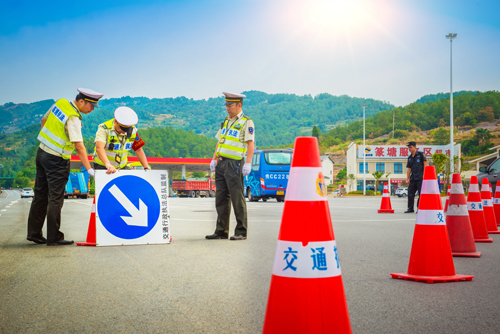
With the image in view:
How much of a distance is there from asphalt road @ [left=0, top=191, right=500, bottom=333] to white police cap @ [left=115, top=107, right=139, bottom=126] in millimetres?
1744

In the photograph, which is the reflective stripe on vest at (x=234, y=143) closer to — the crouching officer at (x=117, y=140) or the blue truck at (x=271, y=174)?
the crouching officer at (x=117, y=140)

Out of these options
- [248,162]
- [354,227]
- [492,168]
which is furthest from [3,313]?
[492,168]

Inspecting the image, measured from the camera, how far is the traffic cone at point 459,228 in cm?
597

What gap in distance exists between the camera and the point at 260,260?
537 centimetres

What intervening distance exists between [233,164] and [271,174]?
18.7 metres

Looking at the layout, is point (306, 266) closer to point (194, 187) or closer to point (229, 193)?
point (229, 193)

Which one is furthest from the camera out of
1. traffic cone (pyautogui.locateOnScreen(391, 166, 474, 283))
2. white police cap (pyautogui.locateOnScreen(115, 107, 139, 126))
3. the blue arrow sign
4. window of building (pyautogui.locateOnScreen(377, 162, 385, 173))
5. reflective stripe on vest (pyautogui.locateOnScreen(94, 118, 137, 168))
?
window of building (pyautogui.locateOnScreen(377, 162, 385, 173))

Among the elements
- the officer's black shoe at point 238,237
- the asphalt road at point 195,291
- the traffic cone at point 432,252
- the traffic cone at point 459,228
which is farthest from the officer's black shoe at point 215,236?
the traffic cone at point 432,252

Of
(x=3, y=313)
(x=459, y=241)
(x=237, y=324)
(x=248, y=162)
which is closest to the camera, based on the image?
(x=237, y=324)

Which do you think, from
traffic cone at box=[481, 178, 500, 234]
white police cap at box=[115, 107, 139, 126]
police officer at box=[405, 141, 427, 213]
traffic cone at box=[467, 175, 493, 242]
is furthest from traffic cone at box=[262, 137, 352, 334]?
police officer at box=[405, 141, 427, 213]

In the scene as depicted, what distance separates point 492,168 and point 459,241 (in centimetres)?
929

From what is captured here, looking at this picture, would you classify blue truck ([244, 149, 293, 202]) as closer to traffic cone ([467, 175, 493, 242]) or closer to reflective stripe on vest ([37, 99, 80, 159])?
traffic cone ([467, 175, 493, 242])

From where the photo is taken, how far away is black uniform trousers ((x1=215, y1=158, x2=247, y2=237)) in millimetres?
7230

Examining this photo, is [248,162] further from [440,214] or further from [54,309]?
[54,309]
